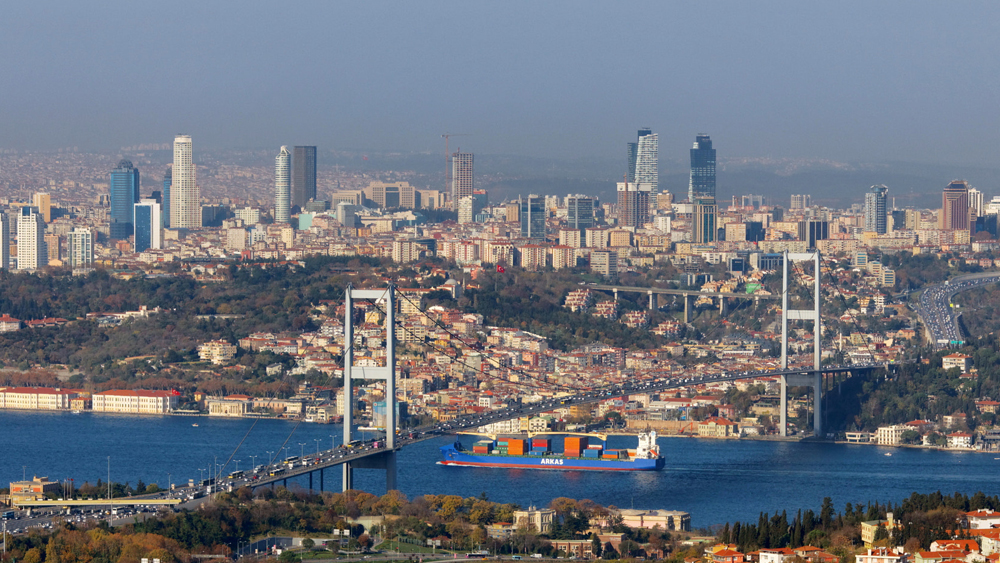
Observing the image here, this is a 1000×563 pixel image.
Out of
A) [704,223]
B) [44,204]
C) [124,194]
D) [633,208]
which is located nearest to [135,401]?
[704,223]

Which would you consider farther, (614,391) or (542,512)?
(614,391)

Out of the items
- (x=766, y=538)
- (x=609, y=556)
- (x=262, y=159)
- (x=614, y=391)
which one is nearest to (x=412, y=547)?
(x=609, y=556)

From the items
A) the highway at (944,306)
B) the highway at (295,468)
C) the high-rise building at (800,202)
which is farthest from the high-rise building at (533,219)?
the highway at (295,468)

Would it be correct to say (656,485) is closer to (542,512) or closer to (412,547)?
(542,512)

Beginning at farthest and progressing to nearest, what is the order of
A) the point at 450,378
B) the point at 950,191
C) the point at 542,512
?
the point at 950,191 → the point at 450,378 → the point at 542,512

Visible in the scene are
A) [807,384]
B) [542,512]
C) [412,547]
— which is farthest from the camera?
[807,384]

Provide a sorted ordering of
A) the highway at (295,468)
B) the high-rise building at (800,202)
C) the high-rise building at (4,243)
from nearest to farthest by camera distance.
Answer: the highway at (295,468)
the high-rise building at (4,243)
the high-rise building at (800,202)

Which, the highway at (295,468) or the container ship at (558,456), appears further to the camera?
the container ship at (558,456)

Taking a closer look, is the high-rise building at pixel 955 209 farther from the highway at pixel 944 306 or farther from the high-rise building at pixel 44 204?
the high-rise building at pixel 44 204
